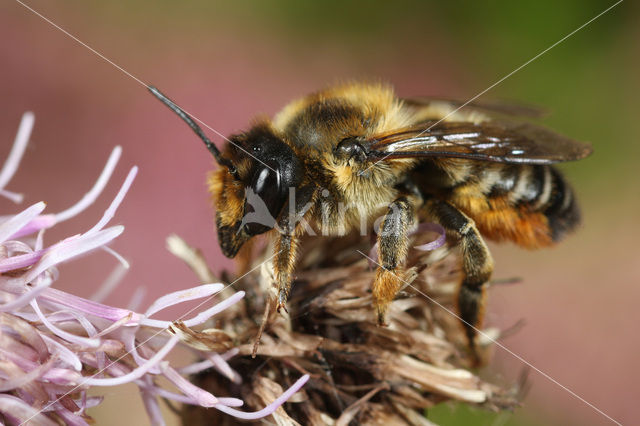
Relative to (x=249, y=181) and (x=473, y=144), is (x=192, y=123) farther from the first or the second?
(x=473, y=144)

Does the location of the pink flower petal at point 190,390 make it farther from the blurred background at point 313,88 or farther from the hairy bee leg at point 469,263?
the blurred background at point 313,88

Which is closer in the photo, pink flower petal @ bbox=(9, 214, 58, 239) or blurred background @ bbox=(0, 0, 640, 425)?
pink flower petal @ bbox=(9, 214, 58, 239)

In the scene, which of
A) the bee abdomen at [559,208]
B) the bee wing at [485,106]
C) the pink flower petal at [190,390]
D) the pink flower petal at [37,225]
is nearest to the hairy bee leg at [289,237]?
the pink flower petal at [190,390]

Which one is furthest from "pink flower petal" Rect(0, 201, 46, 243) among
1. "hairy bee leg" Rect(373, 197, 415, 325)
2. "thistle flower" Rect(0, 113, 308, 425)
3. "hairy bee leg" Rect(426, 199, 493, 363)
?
"hairy bee leg" Rect(426, 199, 493, 363)

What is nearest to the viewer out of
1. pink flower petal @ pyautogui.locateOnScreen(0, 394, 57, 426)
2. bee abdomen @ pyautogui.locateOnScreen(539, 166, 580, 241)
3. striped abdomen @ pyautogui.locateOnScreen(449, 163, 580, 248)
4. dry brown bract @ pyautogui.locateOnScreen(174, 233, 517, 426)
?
pink flower petal @ pyautogui.locateOnScreen(0, 394, 57, 426)

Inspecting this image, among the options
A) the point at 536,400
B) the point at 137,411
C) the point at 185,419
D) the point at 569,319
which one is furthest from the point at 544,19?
the point at 185,419

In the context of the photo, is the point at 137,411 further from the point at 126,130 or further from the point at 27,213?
the point at 126,130

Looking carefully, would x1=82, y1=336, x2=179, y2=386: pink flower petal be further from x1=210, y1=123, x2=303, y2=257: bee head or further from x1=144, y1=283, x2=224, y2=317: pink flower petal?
x1=210, y1=123, x2=303, y2=257: bee head
